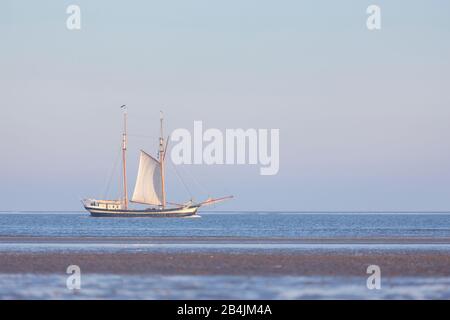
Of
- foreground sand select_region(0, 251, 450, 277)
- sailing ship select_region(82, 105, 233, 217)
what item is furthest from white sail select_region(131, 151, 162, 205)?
foreground sand select_region(0, 251, 450, 277)

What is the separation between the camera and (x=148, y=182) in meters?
158

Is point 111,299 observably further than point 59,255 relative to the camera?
No

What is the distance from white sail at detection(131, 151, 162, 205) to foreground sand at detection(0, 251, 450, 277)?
10479cm

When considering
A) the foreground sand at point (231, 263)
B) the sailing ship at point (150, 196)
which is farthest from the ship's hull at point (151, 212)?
the foreground sand at point (231, 263)

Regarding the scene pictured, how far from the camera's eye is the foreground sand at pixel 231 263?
40.9 m

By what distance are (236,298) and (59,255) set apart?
20.7m

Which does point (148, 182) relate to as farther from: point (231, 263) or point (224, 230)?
point (231, 263)

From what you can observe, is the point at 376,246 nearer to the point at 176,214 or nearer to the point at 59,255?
the point at 59,255

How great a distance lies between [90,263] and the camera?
44688 mm

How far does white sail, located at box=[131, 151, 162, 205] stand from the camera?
15662 cm

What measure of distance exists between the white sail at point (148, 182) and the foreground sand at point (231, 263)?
105m
